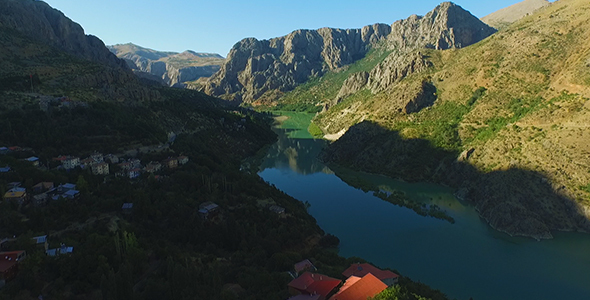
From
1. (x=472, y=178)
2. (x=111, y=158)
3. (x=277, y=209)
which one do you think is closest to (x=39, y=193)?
(x=111, y=158)

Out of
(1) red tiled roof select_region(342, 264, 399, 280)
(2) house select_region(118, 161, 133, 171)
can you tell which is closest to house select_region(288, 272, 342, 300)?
(1) red tiled roof select_region(342, 264, 399, 280)

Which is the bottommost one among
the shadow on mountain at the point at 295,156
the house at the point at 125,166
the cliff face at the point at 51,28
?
the shadow on mountain at the point at 295,156

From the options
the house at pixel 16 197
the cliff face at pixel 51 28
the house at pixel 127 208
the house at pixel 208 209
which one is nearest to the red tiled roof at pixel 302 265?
the house at pixel 208 209

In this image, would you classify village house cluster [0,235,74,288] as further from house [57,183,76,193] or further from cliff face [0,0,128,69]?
cliff face [0,0,128,69]

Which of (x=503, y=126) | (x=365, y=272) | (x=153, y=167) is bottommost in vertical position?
(x=365, y=272)

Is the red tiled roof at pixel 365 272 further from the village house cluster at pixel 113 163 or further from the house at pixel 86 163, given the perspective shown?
the house at pixel 86 163

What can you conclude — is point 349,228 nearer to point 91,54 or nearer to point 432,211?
point 432,211

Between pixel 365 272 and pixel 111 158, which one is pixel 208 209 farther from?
pixel 365 272

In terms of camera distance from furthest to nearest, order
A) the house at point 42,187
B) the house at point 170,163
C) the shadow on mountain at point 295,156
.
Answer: the shadow on mountain at point 295,156 → the house at point 170,163 → the house at point 42,187
